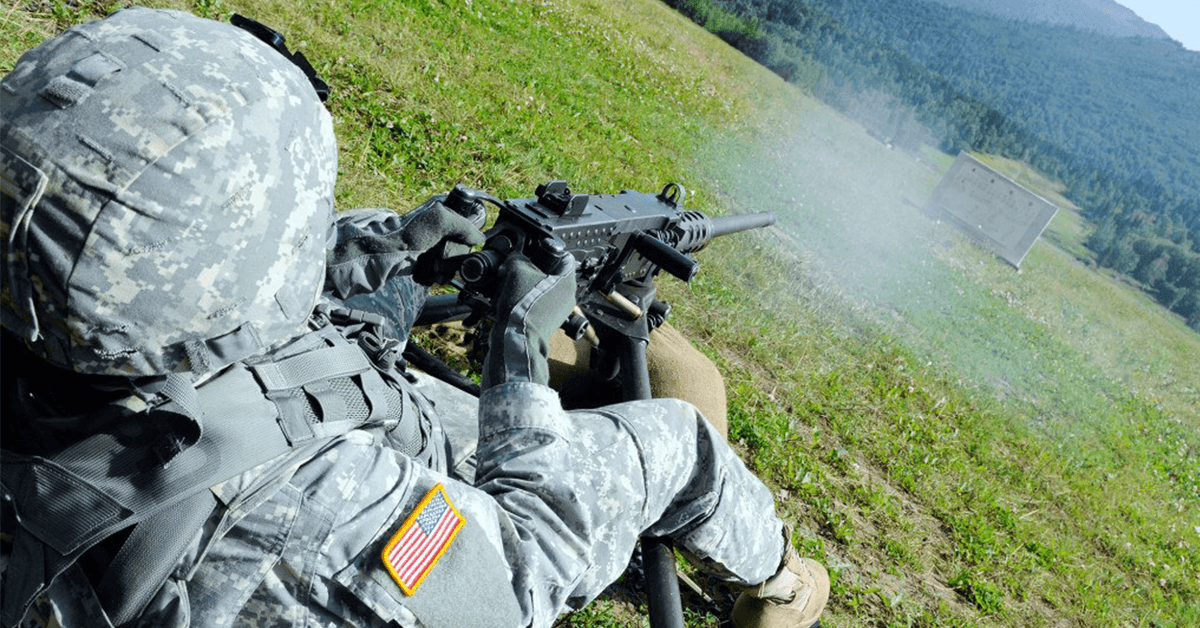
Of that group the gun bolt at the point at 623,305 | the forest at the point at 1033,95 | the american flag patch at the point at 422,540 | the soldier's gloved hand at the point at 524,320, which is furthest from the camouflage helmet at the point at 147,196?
the forest at the point at 1033,95

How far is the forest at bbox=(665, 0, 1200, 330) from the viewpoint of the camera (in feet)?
119

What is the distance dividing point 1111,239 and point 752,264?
5456 cm

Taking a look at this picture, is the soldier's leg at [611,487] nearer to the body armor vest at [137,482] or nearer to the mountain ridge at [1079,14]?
the body armor vest at [137,482]

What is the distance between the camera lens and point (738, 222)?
4516mm

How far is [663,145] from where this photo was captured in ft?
33.0

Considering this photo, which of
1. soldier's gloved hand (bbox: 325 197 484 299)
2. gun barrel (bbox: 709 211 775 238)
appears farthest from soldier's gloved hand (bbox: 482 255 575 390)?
gun barrel (bbox: 709 211 775 238)

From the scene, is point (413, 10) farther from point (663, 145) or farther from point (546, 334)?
point (546, 334)

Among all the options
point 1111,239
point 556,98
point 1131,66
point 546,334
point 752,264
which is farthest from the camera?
point 1131,66

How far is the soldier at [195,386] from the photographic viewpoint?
4.75 feet

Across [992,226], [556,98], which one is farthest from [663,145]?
[992,226]

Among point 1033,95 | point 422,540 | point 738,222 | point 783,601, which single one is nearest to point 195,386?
point 422,540

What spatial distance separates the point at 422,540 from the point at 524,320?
82 cm

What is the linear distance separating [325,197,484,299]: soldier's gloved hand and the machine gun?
0.08m

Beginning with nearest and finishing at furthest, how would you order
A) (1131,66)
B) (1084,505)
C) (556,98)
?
(1084,505)
(556,98)
(1131,66)
